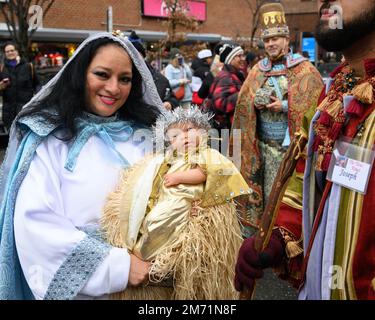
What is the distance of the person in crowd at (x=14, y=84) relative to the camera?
7.59 meters

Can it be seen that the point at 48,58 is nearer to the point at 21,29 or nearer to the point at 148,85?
the point at 21,29

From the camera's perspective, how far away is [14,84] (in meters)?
7.62

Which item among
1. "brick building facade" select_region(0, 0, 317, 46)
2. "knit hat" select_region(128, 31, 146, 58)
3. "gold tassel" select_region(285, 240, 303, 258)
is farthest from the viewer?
"brick building facade" select_region(0, 0, 317, 46)

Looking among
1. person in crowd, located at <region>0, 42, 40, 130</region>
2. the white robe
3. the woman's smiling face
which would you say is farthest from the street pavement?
person in crowd, located at <region>0, 42, 40, 130</region>

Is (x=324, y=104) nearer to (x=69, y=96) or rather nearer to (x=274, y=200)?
(x=274, y=200)

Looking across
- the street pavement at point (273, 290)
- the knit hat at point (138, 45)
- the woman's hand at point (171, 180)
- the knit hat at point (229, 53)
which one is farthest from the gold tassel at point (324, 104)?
the knit hat at point (229, 53)

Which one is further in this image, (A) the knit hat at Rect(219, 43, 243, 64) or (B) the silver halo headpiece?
(A) the knit hat at Rect(219, 43, 243, 64)

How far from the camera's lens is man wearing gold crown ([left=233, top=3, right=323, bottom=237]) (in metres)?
3.88

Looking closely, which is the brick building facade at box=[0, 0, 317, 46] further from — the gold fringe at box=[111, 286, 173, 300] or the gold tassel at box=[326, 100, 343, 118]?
the gold fringe at box=[111, 286, 173, 300]

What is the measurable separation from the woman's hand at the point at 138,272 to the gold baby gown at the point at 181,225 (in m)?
0.03

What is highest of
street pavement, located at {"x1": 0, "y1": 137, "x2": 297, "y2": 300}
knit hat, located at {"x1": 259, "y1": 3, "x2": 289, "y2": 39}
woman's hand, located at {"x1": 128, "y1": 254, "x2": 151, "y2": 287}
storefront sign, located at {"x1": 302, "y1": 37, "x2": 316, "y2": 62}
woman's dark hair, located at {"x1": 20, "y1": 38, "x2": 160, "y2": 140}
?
storefront sign, located at {"x1": 302, "y1": 37, "x2": 316, "y2": 62}

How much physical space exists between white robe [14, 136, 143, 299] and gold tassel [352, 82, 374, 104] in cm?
102
